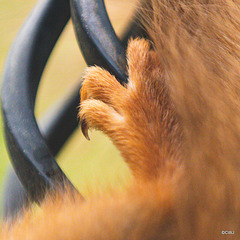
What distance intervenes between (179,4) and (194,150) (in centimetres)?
16

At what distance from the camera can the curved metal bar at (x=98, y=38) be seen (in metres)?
0.42

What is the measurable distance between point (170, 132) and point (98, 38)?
4.9 inches

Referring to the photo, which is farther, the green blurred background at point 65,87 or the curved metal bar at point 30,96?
the green blurred background at point 65,87

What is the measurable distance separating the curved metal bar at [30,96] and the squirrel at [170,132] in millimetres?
43

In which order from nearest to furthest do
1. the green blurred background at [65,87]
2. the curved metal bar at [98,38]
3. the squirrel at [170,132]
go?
the squirrel at [170,132] < the curved metal bar at [98,38] < the green blurred background at [65,87]

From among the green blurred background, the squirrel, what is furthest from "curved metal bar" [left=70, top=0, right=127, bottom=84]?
the green blurred background

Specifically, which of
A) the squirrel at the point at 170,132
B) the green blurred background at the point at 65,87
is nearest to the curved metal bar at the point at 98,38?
the squirrel at the point at 170,132

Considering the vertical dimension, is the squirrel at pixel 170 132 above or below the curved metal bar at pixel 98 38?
below

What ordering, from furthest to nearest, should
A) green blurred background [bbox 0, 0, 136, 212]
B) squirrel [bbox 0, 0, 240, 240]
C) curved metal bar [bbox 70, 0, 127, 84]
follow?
green blurred background [bbox 0, 0, 136, 212]
curved metal bar [bbox 70, 0, 127, 84]
squirrel [bbox 0, 0, 240, 240]

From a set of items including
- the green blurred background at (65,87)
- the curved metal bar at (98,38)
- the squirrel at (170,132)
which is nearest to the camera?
the squirrel at (170,132)

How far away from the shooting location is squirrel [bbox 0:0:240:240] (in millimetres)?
306

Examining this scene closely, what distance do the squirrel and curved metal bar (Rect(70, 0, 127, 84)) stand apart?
13mm

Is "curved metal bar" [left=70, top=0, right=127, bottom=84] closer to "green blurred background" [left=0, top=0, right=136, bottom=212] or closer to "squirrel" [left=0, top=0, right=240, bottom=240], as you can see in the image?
"squirrel" [left=0, top=0, right=240, bottom=240]

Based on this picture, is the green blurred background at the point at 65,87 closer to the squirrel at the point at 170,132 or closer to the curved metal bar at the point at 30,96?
the curved metal bar at the point at 30,96
